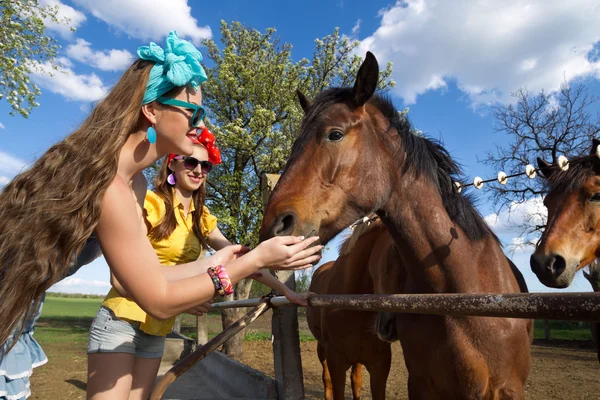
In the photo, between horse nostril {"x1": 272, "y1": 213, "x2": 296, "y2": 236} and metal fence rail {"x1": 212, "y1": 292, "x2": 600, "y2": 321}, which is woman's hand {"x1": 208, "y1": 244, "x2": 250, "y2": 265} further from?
metal fence rail {"x1": 212, "y1": 292, "x2": 600, "y2": 321}

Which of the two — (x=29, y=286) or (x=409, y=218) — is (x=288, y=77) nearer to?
(x=409, y=218)

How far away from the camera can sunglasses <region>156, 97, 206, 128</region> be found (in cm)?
168


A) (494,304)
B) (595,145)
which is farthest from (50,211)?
(595,145)

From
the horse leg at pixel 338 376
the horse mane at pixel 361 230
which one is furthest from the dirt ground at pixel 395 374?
the horse mane at pixel 361 230

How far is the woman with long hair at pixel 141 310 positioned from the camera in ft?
6.72

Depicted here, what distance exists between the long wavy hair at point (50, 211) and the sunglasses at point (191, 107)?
0.19m

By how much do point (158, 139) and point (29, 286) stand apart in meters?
0.72

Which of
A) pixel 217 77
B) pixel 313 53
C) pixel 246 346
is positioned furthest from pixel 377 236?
pixel 313 53

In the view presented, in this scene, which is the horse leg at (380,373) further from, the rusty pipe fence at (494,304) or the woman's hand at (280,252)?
the woman's hand at (280,252)

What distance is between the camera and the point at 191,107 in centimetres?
169

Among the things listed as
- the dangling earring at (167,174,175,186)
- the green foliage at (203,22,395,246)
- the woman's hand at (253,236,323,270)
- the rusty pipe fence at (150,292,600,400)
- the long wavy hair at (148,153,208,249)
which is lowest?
the rusty pipe fence at (150,292,600,400)

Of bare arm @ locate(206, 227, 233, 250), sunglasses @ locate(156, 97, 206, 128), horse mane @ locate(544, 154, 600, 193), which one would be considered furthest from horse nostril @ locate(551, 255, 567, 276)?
sunglasses @ locate(156, 97, 206, 128)

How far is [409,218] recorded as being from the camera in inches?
95.1

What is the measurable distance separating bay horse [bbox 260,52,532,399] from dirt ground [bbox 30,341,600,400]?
4510 millimetres
